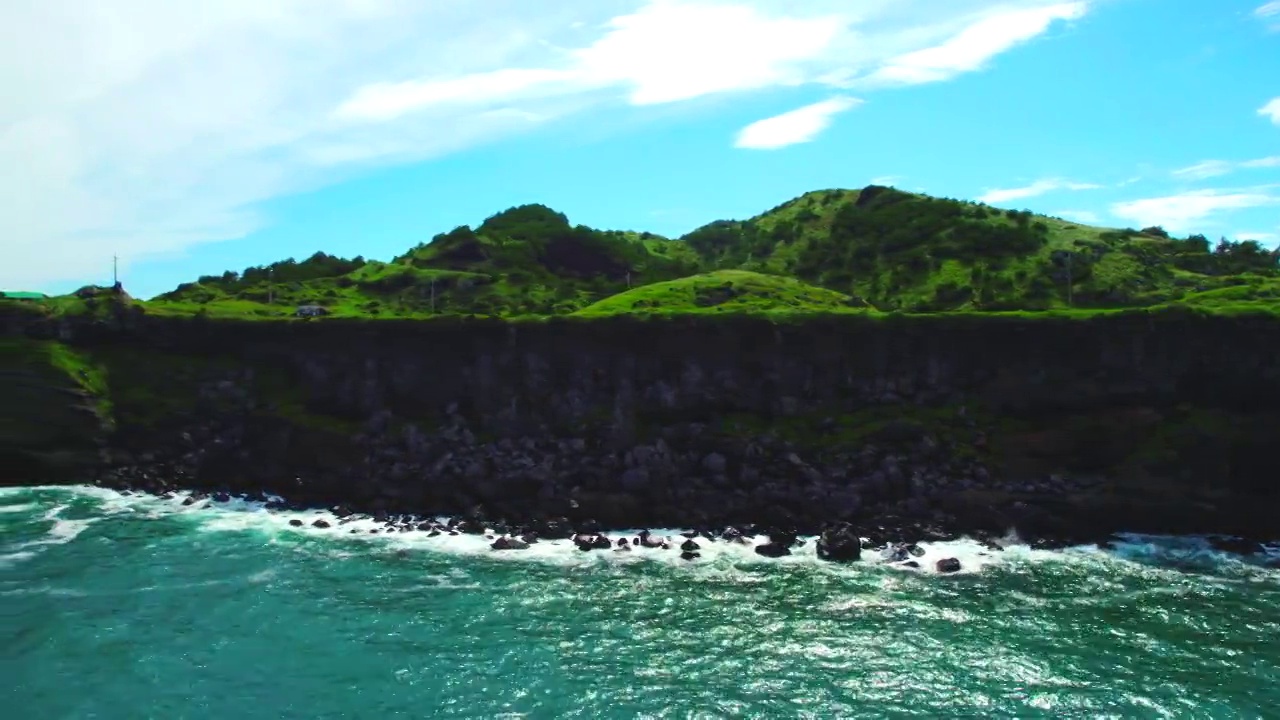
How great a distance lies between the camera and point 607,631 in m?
45.8

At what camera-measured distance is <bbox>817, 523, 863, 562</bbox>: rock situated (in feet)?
190

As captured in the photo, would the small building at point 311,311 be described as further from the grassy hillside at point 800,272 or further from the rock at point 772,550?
the rock at point 772,550

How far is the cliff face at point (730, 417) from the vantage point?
6700cm

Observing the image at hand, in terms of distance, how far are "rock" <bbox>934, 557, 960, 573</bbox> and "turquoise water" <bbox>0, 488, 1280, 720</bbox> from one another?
1352 mm

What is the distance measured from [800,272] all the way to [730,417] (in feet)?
294

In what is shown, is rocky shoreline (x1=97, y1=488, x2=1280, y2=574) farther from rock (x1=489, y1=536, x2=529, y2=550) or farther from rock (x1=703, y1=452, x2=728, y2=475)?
rock (x1=703, y1=452, x2=728, y2=475)

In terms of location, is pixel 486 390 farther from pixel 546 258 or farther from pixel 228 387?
pixel 546 258

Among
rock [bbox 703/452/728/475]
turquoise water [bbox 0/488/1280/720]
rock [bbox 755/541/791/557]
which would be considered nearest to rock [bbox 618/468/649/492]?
rock [bbox 703/452/728/475]

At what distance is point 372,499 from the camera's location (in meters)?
72.3

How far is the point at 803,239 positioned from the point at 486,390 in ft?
367

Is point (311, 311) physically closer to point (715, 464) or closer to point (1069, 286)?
point (715, 464)

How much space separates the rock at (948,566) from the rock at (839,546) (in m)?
5.18

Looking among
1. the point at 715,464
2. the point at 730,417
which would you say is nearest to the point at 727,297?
the point at 730,417

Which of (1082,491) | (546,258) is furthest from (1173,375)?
(546,258)
